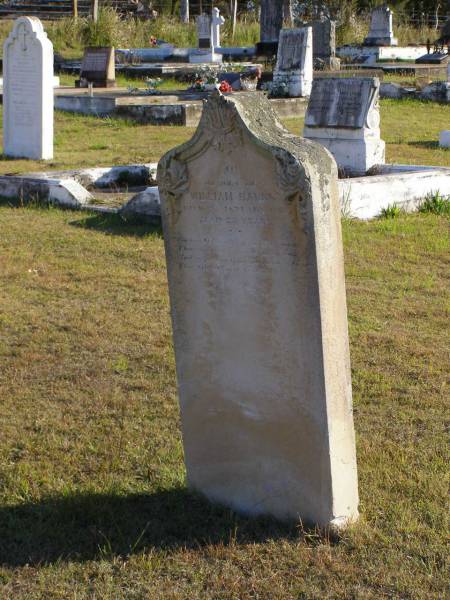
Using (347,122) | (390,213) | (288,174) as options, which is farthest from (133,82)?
(288,174)

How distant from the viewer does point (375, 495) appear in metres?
3.85

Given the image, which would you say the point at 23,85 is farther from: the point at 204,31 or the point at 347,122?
the point at 204,31

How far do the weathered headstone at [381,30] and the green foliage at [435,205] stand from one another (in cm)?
2545

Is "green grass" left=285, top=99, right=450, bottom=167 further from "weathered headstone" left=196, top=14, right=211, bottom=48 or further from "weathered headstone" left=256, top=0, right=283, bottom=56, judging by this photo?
"weathered headstone" left=196, top=14, right=211, bottom=48

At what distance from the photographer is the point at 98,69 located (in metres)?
22.9

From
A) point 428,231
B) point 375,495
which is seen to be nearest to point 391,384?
point 375,495

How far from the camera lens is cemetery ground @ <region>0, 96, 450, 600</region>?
3318mm

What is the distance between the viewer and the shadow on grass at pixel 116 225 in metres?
8.63

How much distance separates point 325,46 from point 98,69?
764 cm

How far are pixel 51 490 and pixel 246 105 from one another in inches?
67.4

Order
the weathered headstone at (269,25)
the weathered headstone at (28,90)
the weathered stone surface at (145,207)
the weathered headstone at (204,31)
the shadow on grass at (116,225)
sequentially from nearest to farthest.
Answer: the shadow on grass at (116,225) < the weathered stone surface at (145,207) < the weathered headstone at (28,90) < the weathered headstone at (269,25) < the weathered headstone at (204,31)

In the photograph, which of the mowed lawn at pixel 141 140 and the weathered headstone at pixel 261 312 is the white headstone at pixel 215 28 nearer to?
the mowed lawn at pixel 141 140

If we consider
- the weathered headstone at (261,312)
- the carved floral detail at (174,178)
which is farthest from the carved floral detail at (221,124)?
the carved floral detail at (174,178)

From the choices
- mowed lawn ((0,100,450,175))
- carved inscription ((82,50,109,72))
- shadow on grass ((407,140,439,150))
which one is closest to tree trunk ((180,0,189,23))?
carved inscription ((82,50,109,72))
